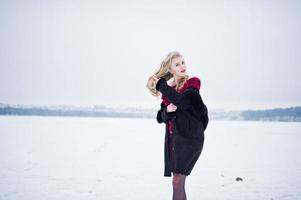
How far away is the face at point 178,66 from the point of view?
2.67m

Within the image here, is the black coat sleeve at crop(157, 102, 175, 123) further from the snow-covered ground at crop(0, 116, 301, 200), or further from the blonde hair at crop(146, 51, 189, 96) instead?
the snow-covered ground at crop(0, 116, 301, 200)

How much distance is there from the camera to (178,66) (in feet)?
8.79

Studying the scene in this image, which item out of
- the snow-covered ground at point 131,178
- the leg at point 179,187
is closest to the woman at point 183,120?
the leg at point 179,187

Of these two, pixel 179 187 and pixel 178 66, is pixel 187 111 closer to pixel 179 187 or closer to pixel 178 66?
pixel 178 66

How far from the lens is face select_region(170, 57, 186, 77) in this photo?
2.67m

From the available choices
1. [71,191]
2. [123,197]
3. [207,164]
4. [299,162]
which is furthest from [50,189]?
[299,162]

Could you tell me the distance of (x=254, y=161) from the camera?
877 centimetres

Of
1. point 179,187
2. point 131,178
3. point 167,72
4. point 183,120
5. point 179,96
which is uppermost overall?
point 167,72

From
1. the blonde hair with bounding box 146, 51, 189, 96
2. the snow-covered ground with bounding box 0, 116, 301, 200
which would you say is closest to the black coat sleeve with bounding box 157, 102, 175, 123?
the blonde hair with bounding box 146, 51, 189, 96

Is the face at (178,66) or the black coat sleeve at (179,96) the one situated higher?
the face at (178,66)

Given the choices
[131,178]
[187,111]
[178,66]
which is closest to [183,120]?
[187,111]

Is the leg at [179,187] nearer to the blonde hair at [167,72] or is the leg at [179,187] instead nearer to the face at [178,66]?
the blonde hair at [167,72]

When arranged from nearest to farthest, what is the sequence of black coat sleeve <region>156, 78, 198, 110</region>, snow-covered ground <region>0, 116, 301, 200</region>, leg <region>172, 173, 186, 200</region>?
black coat sleeve <region>156, 78, 198, 110</region>
leg <region>172, 173, 186, 200</region>
snow-covered ground <region>0, 116, 301, 200</region>

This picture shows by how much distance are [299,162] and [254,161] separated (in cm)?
140
